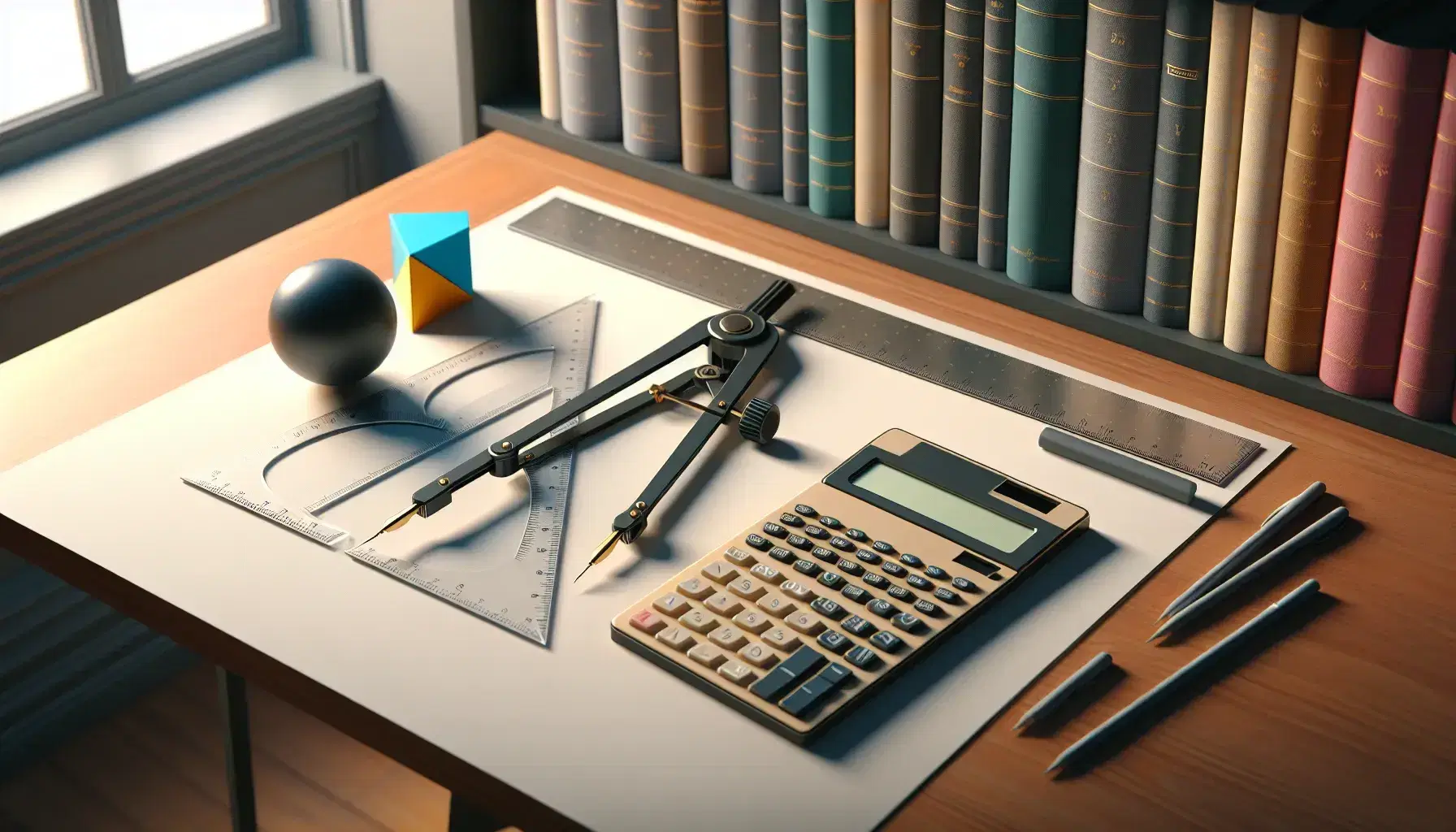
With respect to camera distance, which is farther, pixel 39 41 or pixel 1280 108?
pixel 39 41

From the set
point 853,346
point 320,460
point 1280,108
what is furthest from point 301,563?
point 1280,108

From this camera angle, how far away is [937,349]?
1260mm

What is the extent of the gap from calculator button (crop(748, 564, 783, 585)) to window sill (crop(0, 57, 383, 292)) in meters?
0.96

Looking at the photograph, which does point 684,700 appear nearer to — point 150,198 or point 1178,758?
point 1178,758

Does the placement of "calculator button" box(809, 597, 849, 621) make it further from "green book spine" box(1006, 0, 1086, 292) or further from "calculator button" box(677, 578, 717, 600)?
"green book spine" box(1006, 0, 1086, 292)

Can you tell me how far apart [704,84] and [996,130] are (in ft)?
1.00

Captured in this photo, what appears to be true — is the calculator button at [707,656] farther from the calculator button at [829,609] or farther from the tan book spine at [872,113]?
the tan book spine at [872,113]

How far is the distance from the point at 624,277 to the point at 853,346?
22 cm

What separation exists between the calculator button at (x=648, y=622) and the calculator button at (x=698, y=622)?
12 mm

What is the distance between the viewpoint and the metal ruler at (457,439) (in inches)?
39.7

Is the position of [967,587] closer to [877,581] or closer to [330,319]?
[877,581]

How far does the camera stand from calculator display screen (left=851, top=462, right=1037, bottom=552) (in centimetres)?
104

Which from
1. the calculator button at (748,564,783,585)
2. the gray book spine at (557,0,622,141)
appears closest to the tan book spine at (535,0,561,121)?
the gray book spine at (557,0,622,141)

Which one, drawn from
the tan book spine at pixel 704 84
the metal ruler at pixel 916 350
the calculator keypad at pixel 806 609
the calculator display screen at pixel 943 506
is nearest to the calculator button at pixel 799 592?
the calculator keypad at pixel 806 609
